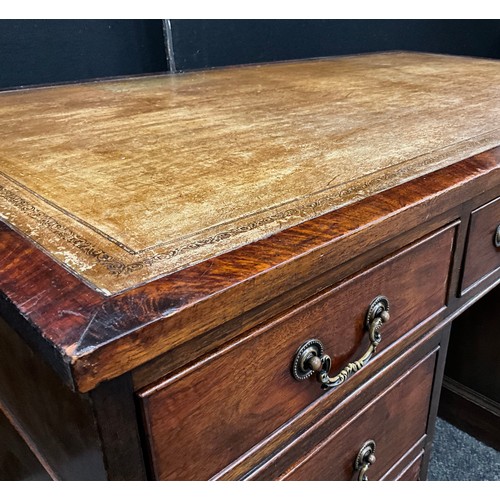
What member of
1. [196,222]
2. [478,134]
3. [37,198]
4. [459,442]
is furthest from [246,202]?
[459,442]

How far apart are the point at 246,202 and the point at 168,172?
0.10 m

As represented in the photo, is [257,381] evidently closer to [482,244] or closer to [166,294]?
[166,294]

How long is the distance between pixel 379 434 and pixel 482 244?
0.24 meters

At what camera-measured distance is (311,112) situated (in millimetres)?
708

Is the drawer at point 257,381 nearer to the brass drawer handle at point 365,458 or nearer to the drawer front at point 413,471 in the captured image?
the brass drawer handle at point 365,458

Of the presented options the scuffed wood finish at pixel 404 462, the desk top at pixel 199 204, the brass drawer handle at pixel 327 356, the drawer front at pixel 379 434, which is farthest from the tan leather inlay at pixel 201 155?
the scuffed wood finish at pixel 404 462

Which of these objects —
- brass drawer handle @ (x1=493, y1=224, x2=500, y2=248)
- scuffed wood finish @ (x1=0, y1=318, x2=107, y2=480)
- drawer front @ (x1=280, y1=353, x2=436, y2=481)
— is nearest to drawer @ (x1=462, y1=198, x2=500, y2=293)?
brass drawer handle @ (x1=493, y1=224, x2=500, y2=248)

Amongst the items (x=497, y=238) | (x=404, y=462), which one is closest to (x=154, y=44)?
(x=497, y=238)

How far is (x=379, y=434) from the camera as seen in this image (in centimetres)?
61

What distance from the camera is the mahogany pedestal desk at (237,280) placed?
321mm

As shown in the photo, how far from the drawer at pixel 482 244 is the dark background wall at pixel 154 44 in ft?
2.53

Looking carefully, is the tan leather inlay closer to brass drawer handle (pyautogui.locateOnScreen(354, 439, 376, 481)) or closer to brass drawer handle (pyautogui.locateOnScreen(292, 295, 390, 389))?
brass drawer handle (pyautogui.locateOnScreen(292, 295, 390, 389))

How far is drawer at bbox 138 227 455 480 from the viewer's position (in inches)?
13.9

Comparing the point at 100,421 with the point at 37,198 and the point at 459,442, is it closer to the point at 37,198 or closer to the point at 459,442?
the point at 37,198
